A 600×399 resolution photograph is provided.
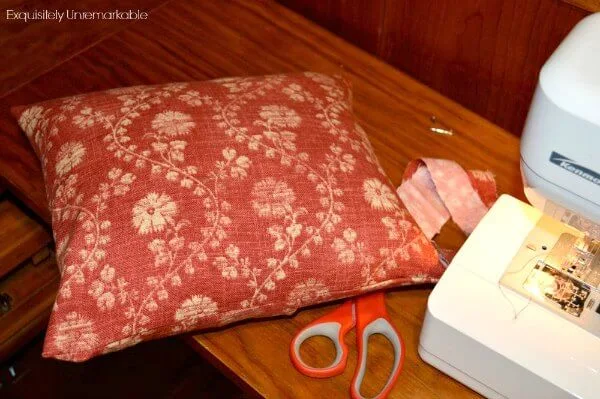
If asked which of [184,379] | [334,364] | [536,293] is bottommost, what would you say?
[184,379]

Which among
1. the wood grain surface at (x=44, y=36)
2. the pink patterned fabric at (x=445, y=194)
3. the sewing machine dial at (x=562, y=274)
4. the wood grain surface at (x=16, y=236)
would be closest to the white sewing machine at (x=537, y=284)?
the sewing machine dial at (x=562, y=274)

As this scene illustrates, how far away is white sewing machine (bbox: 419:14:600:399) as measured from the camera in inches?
28.8

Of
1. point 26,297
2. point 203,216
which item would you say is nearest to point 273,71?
point 203,216

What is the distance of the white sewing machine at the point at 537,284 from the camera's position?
73cm

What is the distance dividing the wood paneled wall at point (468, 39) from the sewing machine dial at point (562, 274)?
32 cm

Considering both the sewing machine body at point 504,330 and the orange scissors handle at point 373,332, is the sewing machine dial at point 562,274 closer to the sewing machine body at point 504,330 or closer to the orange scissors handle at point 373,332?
the sewing machine body at point 504,330

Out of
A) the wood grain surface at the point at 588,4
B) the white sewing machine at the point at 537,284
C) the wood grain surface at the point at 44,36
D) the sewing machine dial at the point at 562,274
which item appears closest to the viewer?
the white sewing machine at the point at 537,284

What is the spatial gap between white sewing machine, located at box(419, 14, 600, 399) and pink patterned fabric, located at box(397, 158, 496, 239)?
10cm

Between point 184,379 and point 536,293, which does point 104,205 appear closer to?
point 536,293

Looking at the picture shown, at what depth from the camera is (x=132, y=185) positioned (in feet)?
2.90

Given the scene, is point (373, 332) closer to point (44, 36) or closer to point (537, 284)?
point (537, 284)

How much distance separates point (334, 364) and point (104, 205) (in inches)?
12.9

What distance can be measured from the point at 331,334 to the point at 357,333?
0.11 ft

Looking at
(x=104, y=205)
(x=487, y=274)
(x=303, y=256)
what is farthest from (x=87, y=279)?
(x=487, y=274)
